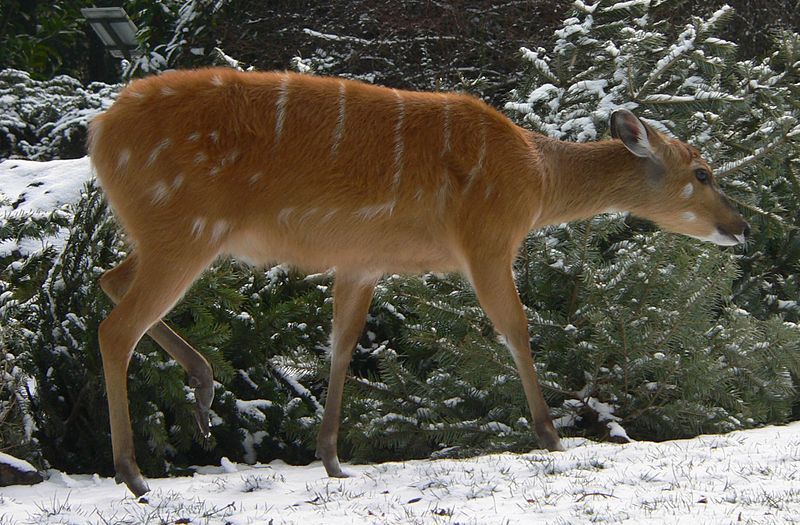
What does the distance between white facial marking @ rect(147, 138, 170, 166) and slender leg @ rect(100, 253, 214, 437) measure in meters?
0.64

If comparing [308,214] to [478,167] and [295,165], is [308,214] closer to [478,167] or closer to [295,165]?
[295,165]

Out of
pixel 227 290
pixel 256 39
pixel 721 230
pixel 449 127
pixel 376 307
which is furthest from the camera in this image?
pixel 256 39

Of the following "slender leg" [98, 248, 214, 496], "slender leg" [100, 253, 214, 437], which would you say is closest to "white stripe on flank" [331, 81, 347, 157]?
"slender leg" [98, 248, 214, 496]

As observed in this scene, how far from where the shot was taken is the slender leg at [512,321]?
18.6ft

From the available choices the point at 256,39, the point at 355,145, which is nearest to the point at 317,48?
the point at 256,39

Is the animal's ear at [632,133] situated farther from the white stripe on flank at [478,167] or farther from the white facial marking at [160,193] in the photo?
the white facial marking at [160,193]

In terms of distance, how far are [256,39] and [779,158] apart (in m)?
7.04

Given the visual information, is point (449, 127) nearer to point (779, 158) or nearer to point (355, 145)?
point (355, 145)

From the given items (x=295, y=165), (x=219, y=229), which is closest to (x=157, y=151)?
(x=219, y=229)

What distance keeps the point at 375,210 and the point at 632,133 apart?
1.77 metres

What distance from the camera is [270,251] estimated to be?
5.52m

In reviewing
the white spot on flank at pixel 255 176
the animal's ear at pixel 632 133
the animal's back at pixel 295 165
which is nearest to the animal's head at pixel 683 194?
the animal's ear at pixel 632 133

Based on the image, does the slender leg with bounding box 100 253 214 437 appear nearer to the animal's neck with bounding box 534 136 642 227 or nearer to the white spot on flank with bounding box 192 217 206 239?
the white spot on flank with bounding box 192 217 206 239

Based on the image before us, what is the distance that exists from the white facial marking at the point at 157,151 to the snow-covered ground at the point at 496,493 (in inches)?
61.7
